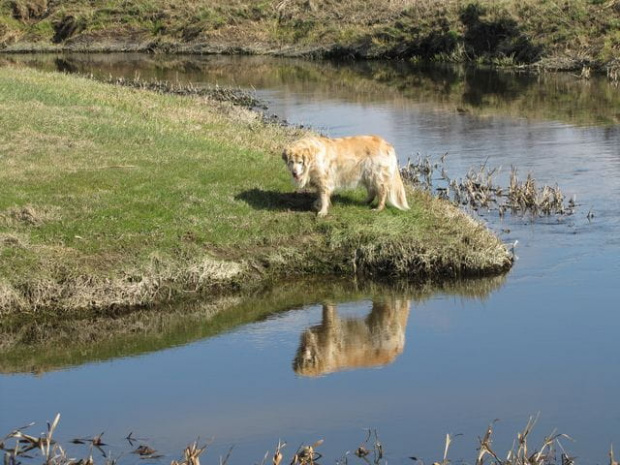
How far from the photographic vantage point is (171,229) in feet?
55.9

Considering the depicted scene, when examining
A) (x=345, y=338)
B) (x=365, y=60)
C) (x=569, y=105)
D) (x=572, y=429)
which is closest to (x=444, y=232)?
(x=345, y=338)

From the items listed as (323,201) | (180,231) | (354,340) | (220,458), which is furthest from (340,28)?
(220,458)

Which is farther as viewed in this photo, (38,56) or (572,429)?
(38,56)

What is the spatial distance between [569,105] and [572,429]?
24243 millimetres

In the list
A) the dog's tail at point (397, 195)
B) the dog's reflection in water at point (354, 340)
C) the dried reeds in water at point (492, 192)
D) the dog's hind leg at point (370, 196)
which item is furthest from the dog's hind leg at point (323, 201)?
the dried reeds in water at point (492, 192)

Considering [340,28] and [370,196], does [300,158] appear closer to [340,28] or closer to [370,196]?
[370,196]

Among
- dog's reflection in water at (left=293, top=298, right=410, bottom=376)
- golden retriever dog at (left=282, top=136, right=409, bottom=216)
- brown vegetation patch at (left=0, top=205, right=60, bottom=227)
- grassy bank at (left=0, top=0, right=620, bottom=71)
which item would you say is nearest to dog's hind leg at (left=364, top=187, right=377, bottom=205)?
golden retriever dog at (left=282, top=136, right=409, bottom=216)

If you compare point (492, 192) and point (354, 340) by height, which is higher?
point (492, 192)

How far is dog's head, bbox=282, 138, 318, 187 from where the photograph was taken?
17062mm

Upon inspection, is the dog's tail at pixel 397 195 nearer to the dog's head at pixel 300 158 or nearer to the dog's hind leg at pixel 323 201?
the dog's hind leg at pixel 323 201

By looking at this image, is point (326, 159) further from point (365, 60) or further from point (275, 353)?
point (365, 60)

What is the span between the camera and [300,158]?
17062mm

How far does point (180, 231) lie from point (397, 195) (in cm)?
381

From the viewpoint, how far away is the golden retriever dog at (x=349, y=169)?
57.0 ft
